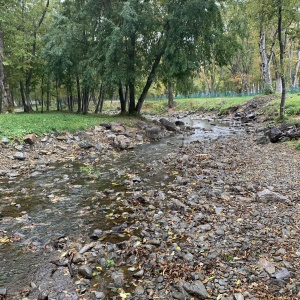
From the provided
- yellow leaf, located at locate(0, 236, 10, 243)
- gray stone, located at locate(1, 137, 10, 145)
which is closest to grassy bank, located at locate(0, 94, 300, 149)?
gray stone, located at locate(1, 137, 10, 145)

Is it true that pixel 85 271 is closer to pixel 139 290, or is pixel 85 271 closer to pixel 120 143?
pixel 139 290

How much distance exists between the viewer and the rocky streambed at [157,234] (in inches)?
165

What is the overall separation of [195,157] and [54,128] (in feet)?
27.6

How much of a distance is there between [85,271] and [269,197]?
15.8ft

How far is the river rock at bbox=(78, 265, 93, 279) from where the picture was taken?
14.6 feet

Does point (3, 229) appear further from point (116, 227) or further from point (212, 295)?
point (212, 295)

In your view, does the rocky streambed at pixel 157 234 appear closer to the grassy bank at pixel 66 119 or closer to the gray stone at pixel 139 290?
the gray stone at pixel 139 290

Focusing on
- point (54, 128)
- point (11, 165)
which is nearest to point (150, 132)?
point (54, 128)

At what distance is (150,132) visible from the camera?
19578 millimetres

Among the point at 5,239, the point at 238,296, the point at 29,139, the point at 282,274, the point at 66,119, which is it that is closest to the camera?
the point at 238,296

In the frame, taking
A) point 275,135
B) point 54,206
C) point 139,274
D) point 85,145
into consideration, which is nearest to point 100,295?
point 139,274

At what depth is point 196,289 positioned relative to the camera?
Result: 4.04 meters

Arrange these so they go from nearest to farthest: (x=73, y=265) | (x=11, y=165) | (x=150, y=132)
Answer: (x=73, y=265)
(x=11, y=165)
(x=150, y=132)

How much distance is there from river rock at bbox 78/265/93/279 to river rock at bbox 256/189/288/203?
454 cm
